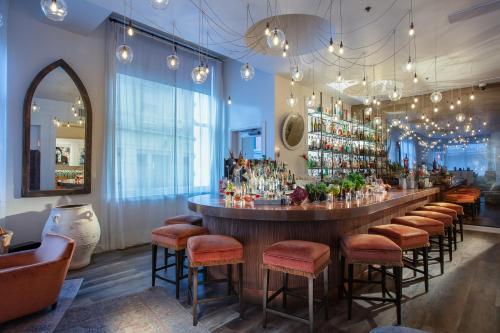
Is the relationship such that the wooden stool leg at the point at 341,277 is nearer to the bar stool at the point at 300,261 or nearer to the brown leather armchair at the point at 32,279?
the bar stool at the point at 300,261

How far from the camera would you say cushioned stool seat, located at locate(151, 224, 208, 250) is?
2771mm

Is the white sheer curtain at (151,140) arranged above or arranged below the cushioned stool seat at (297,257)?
above

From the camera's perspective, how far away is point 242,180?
Result: 340cm

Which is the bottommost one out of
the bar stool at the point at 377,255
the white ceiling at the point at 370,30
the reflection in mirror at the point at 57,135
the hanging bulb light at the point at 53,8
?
the bar stool at the point at 377,255

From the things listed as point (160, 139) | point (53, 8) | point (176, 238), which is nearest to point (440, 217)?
point (176, 238)

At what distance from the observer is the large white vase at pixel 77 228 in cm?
364

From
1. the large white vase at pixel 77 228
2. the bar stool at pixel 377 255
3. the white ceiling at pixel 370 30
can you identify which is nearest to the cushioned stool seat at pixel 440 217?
the bar stool at pixel 377 255

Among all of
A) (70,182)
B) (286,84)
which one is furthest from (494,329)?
(70,182)

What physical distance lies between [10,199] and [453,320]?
5.17m

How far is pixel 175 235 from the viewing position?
9.14ft

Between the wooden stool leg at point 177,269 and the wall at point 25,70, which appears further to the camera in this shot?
the wall at point 25,70

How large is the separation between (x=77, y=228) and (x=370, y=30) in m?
4.67

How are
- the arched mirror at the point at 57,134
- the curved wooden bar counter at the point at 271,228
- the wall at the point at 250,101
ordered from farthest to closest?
the wall at the point at 250,101 < the arched mirror at the point at 57,134 < the curved wooden bar counter at the point at 271,228

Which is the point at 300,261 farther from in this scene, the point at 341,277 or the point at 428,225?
the point at 428,225
